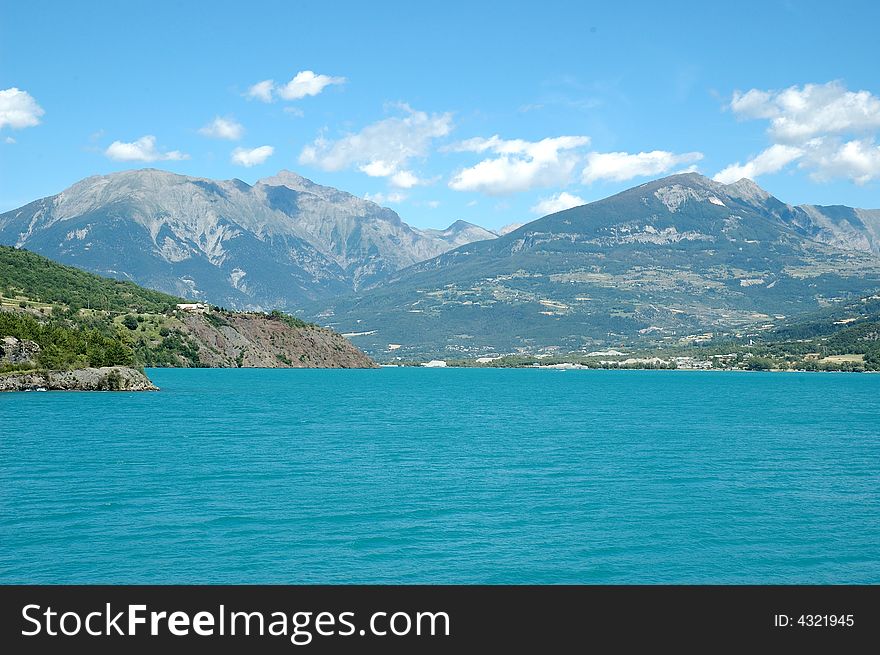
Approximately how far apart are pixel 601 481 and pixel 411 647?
32.9 m

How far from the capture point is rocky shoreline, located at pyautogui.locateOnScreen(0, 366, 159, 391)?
11850 cm

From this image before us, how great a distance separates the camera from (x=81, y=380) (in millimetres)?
125750

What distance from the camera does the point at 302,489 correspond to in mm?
46812

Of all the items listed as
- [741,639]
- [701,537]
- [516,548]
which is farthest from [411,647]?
[701,537]

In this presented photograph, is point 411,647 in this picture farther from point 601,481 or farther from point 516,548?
point 601,481

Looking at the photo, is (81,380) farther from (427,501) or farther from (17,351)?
(427,501)

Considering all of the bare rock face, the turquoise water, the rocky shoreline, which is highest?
the bare rock face

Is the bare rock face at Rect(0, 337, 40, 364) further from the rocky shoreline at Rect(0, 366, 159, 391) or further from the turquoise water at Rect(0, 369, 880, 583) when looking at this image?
the turquoise water at Rect(0, 369, 880, 583)

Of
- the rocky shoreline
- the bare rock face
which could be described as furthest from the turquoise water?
the bare rock face

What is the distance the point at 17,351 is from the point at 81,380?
31.1 ft

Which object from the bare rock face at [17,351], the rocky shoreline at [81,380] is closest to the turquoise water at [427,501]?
the rocky shoreline at [81,380]

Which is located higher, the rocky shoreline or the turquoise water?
the rocky shoreline

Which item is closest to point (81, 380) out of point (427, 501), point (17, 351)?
point (17, 351)

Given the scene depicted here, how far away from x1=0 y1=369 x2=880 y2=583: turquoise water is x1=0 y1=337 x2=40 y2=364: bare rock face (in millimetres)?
38260
